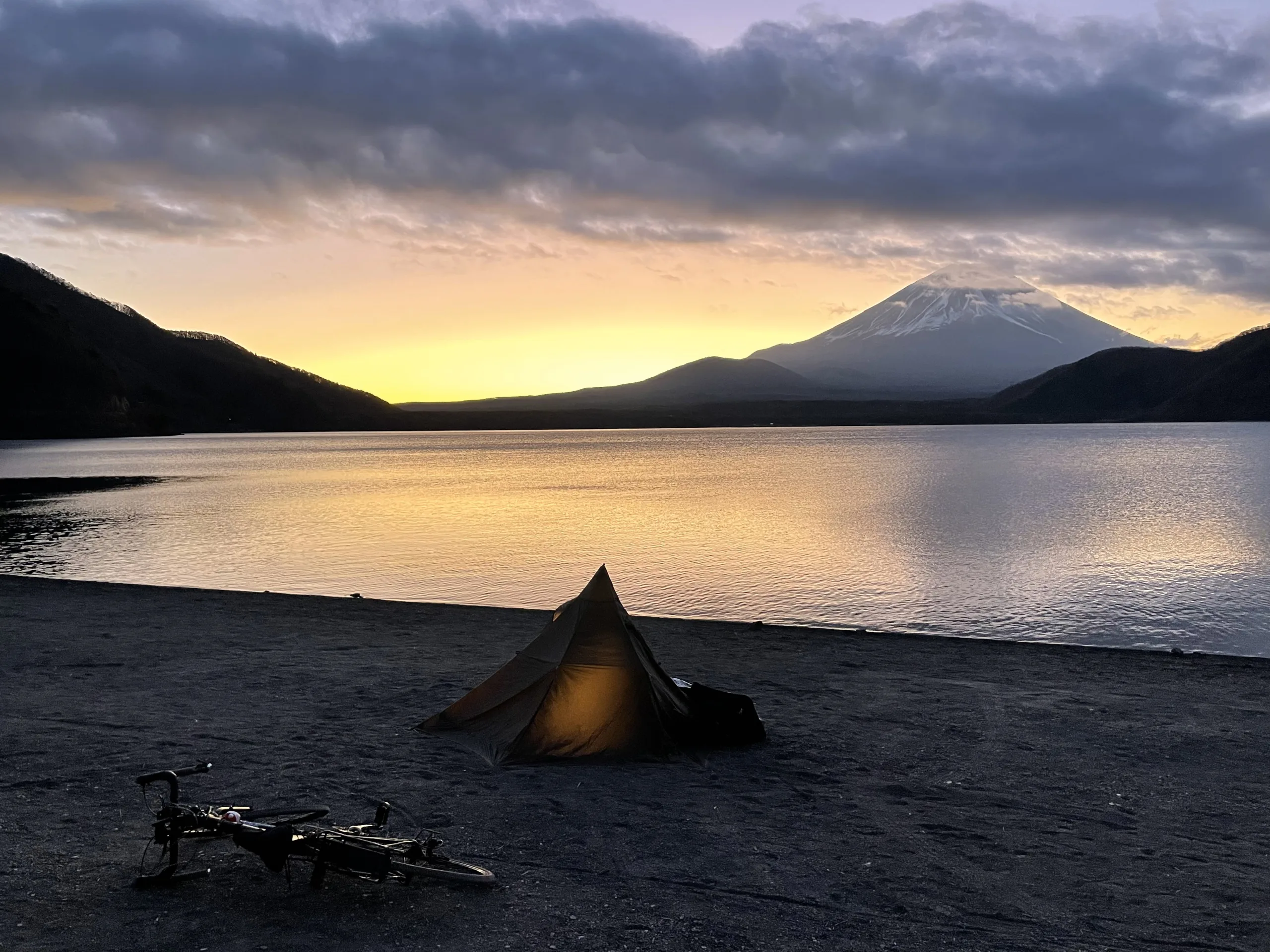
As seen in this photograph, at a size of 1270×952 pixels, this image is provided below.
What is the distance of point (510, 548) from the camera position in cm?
3591

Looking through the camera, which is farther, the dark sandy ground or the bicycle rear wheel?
the bicycle rear wheel

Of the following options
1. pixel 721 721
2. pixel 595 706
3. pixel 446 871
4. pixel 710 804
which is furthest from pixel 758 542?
pixel 446 871

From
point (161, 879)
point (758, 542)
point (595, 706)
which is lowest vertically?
point (758, 542)

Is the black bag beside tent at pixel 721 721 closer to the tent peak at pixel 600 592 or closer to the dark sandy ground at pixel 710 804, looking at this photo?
the dark sandy ground at pixel 710 804

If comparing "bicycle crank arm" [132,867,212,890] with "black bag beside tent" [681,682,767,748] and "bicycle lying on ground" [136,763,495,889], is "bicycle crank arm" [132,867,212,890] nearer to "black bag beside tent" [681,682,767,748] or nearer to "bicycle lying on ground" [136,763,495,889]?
"bicycle lying on ground" [136,763,495,889]

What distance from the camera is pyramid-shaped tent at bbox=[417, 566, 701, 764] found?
9883 mm

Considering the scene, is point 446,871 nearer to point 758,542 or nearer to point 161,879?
point 161,879

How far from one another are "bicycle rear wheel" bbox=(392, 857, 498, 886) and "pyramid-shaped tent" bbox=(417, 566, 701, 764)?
9.49ft

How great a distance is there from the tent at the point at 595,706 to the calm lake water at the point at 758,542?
10.8m

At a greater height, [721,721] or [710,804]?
[721,721]

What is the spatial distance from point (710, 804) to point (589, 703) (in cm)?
188

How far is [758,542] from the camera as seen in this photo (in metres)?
36.8

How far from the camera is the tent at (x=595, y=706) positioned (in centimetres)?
991

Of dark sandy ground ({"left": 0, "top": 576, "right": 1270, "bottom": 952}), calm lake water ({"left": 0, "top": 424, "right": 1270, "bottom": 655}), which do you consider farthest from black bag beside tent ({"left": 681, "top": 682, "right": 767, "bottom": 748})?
calm lake water ({"left": 0, "top": 424, "right": 1270, "bottom": 655})
